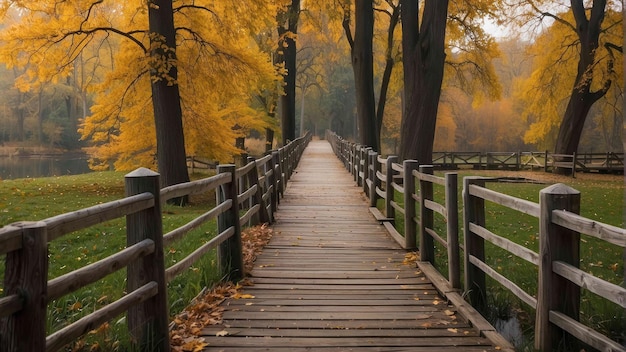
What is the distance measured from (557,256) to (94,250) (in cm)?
726

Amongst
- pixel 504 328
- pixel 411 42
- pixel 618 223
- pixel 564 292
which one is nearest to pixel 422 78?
pixel 411 42

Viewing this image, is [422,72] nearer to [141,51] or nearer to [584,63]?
[141,51]

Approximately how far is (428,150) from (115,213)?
1295cm

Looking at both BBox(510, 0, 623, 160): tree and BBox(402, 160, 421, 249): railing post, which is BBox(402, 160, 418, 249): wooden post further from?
BBox(510, 0, 623, 160): tree

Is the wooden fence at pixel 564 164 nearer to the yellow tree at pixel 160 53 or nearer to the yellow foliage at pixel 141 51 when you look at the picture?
the yellow foliage at pixel 141 51

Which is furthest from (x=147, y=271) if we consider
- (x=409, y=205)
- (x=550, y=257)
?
(x=409, y=205)

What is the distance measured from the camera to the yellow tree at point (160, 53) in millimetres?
13594

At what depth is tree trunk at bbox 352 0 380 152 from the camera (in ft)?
65.2

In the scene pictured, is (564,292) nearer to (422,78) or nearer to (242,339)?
(242,339)

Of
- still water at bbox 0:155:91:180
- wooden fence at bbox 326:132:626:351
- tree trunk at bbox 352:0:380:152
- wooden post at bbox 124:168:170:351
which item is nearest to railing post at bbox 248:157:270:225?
wooden fence at bbox 326:132:626:351

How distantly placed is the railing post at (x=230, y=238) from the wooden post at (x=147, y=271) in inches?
79.7

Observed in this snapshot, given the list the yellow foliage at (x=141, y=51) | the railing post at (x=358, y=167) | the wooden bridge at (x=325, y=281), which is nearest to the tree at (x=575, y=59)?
the railing post at (x=358, y=167)

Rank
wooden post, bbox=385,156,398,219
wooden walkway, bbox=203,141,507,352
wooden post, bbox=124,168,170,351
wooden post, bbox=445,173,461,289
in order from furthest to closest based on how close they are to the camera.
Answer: wooden post, bbox=385,156,398,219 → wooden post, bbox=445,173,461,289 → wooden walkway, bbox=203,141,507,352 → wooden post, bbox=124,168,170,351

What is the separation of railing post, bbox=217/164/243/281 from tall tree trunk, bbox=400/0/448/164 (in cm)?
945
